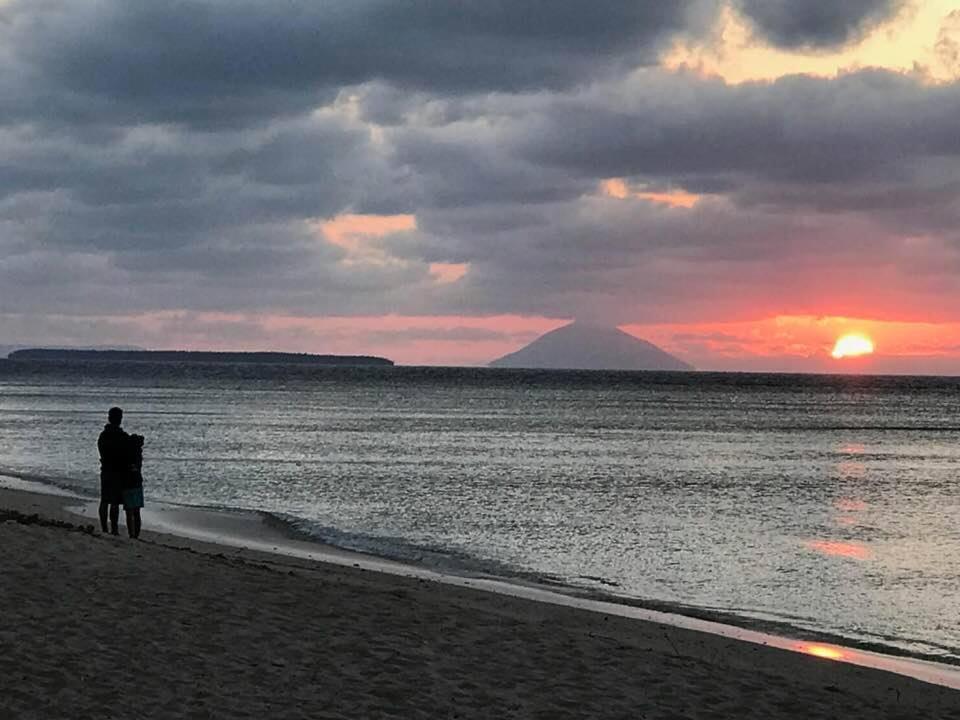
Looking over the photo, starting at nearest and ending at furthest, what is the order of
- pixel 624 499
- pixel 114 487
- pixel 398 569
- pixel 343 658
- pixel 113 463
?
pixel 343 658 < pixel 113 463 < pixel 114 487 < pixel 398 569 < pixel 624 499

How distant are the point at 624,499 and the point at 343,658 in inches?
992

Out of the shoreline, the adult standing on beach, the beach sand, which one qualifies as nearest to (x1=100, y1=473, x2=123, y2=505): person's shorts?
the adult standing on beach

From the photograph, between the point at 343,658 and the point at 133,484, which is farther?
the point at 133,484

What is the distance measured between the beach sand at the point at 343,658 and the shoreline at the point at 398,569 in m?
1.14

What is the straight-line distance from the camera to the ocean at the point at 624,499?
21.1m

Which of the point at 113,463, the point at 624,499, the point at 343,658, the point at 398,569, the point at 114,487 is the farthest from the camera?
the point at 624,499

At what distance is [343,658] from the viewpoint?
11.9 meters

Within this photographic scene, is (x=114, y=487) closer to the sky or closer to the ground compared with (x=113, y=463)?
closer to the ground

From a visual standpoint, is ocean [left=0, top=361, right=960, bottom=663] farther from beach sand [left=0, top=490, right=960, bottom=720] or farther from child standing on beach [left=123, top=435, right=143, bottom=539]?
child standing on beach [left=123, top=435, right=143, bottom=539]

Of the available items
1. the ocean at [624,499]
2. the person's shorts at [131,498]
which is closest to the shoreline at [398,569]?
the ocean at [624,499]

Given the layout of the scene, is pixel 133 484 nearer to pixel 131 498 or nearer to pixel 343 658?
pixel 131 498

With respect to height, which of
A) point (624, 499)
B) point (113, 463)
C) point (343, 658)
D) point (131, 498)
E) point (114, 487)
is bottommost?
point (624, 499)

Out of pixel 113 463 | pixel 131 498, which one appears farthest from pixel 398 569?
pixel 113 463

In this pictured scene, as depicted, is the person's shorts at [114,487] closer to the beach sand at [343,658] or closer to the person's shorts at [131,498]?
the person's shorts at [131,498]
